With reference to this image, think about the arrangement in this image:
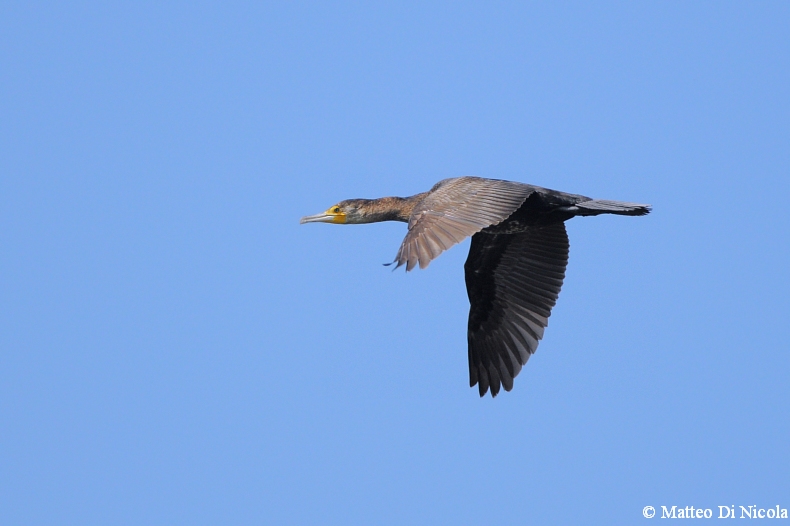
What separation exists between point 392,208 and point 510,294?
6.86ft

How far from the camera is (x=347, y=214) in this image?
14.2m

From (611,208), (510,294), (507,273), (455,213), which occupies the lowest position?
(510,294)

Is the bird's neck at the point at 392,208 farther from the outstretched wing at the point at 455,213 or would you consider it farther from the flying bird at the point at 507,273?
the outstretched wing at the point at 455,213

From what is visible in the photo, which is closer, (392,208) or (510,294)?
(392,208)

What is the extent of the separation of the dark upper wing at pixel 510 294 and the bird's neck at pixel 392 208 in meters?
1.16

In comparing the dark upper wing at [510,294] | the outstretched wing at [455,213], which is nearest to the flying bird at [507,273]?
the dark upper wing at [510,294]

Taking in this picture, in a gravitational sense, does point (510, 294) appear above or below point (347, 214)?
below

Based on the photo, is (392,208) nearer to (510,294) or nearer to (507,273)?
(507,273)

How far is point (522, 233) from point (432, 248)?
13.1 feet

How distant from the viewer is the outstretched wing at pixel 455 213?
33.7 feet

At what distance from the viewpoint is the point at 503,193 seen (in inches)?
456

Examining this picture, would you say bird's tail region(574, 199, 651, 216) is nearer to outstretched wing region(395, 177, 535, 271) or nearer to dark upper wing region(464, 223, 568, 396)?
outstretched wing region(395, 177, 535, 271)

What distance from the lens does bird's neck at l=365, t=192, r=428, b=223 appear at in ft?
44.4

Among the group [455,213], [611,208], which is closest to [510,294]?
[611,208]
